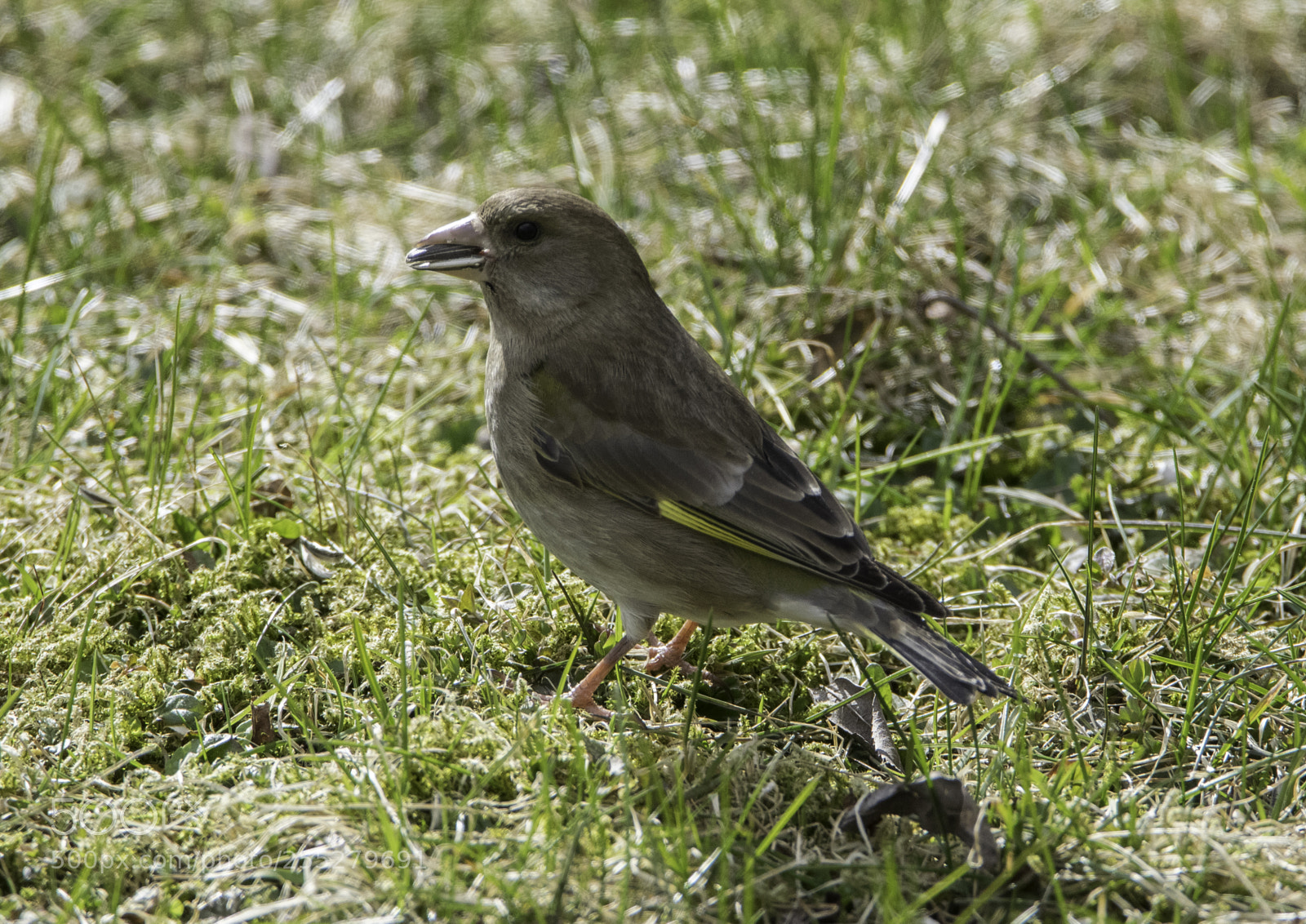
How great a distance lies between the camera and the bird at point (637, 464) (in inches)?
147

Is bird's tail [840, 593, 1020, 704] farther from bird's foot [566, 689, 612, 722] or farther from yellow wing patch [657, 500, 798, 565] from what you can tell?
bird's foot [566, 689, 612, 722]

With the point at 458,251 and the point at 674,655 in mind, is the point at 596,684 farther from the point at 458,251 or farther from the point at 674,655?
the point at 458,251

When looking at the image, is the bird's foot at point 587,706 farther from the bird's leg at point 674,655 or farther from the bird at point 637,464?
the bird's leg at point 674,655

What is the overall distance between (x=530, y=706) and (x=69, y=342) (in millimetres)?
2943

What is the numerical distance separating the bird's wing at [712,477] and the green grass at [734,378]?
0.30 m

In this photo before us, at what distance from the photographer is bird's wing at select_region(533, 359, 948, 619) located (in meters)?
3.70

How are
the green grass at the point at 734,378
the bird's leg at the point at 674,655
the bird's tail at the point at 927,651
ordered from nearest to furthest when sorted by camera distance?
the green grass at the point at 734,378
the bird's tail at the point at 927,651
the bird's leg at the point at 674,655

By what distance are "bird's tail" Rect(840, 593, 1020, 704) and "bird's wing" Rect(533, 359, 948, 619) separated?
0.16 feet

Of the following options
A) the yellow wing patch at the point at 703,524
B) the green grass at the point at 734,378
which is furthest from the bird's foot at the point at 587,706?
the yellow wing patch at the point at 703,524

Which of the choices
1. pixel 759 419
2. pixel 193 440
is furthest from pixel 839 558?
pixel 193 440

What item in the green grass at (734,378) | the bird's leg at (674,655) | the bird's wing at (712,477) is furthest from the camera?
the bird's leg at (674,655)

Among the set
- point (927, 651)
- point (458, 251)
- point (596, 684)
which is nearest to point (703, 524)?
point (596, 684)

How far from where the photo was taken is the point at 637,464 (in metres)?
3.90

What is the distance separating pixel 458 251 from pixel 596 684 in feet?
5.03
